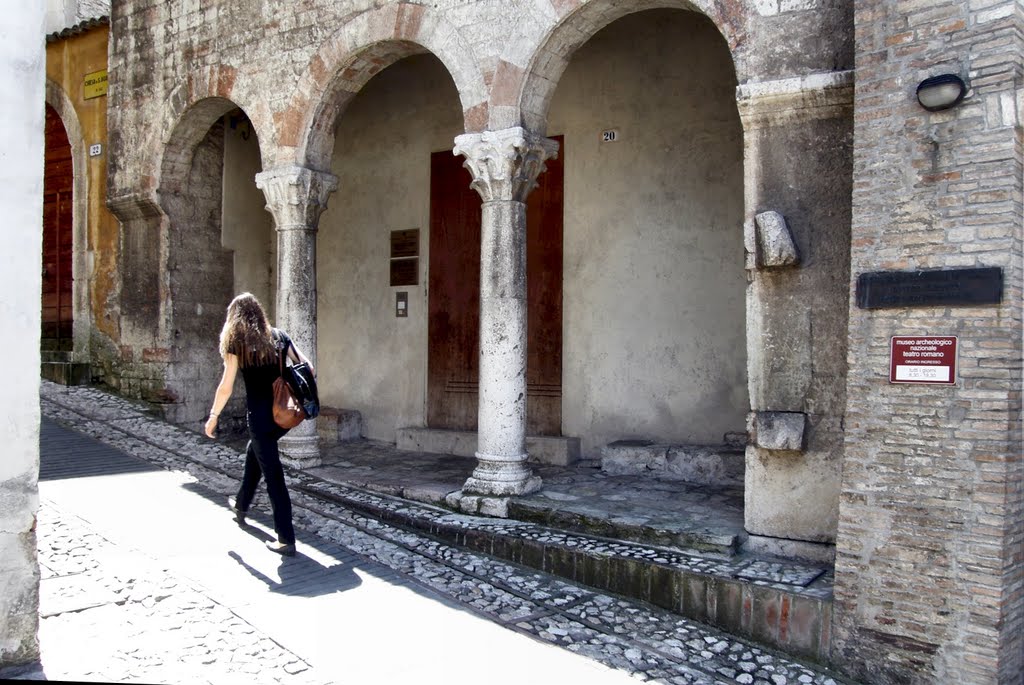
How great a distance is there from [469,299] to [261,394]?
4102 mm

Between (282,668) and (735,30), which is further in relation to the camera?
(735,30)

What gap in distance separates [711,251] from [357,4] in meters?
3.77

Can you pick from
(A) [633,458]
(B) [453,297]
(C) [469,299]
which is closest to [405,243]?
(B) [453,297]

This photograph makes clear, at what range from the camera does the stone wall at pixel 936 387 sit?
3.91 metres

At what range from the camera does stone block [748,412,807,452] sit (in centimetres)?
497

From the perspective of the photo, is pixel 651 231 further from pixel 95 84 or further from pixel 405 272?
pixel 95 84

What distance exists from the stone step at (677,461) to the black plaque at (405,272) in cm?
317

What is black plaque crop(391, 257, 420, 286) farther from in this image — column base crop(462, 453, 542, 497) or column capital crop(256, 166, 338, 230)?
column base crop(462, 453, 542, 497)

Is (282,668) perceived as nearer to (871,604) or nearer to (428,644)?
(428,644)

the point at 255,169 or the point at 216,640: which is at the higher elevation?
the point at 255,169

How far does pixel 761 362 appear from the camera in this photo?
5164mm

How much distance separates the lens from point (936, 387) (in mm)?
4062

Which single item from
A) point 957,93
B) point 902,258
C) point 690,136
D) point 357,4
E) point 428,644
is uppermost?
point 357,4

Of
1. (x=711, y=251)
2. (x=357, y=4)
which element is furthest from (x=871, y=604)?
(x=357, y=4)
